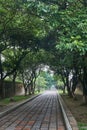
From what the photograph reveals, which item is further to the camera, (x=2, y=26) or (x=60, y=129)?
(x=2, y=26)

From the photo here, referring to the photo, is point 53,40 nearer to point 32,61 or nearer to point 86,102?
point 86,102

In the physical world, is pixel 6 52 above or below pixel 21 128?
above

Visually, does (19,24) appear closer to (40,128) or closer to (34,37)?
(34,37)

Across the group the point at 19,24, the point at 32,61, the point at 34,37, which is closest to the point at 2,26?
the point at 19,24

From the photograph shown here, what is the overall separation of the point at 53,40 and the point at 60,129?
1313 centimetres

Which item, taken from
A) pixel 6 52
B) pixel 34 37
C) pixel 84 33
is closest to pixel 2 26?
pixel 34 37

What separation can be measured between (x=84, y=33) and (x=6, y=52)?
1022 inches

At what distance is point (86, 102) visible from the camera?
23953mm

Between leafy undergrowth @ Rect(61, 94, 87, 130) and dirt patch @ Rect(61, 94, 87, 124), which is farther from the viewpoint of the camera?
dirt patch @ Rect(61, 94, 87, 124)

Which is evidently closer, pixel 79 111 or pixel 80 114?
pixel 80 114

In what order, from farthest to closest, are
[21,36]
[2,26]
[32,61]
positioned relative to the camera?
[32,61], [21,36], [2,26]

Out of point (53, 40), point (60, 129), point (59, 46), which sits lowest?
point (60, 129)

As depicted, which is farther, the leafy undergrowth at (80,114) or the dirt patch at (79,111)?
the dirt patch at (79,111)

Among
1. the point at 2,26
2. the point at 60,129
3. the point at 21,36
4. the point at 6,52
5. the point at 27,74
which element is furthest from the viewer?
the point at 27,74
